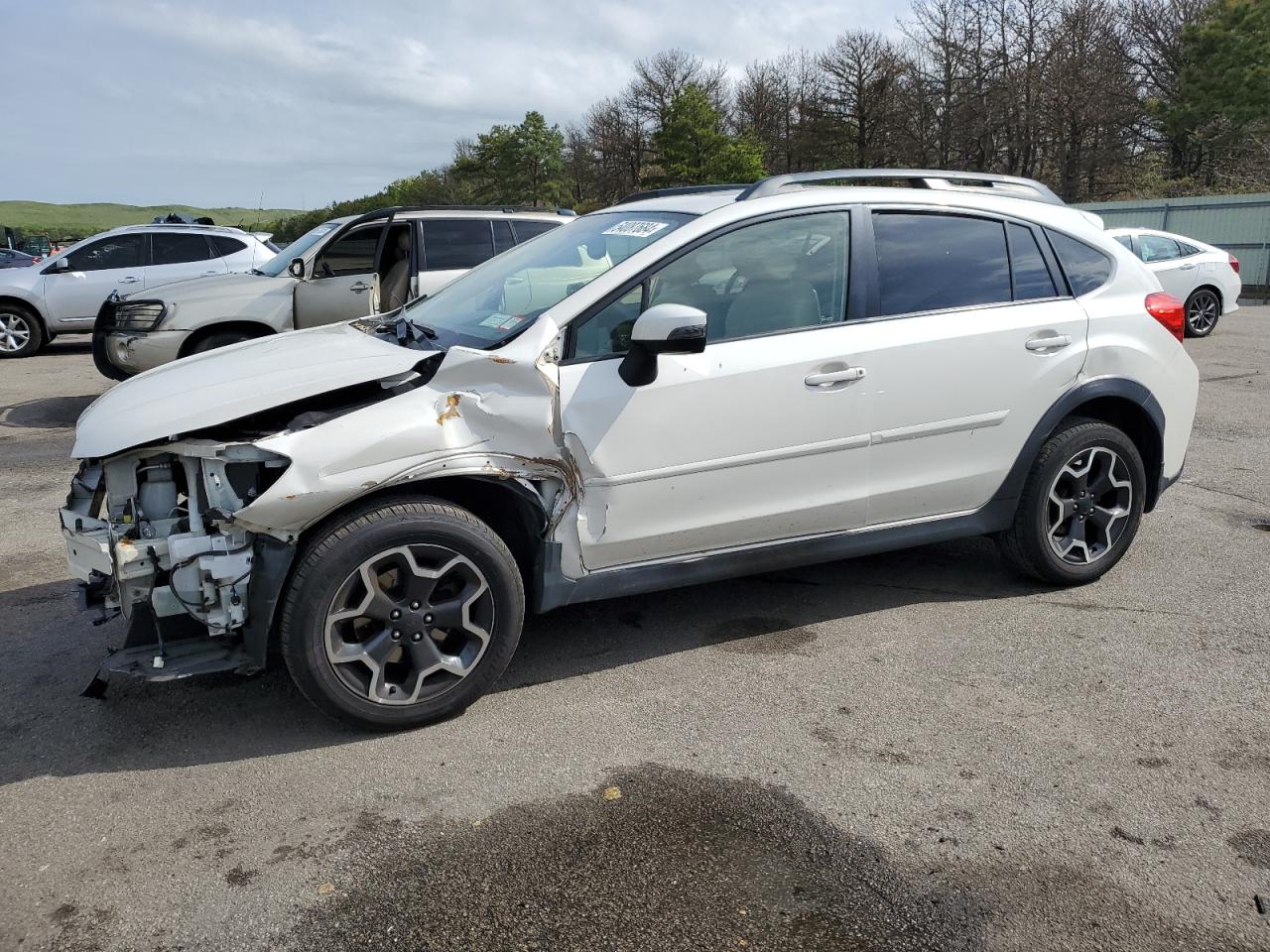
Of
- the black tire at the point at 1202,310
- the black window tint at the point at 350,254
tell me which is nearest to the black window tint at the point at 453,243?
the black window tint at the point at 350,254

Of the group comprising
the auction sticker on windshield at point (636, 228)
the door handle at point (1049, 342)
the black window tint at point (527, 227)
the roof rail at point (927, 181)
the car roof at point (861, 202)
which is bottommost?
the door handle at point (1049, 342)

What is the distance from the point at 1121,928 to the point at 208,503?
9.70 ft

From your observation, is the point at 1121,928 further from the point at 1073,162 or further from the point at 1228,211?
the point at 1073,162

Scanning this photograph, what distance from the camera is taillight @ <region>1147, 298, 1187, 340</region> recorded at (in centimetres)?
464

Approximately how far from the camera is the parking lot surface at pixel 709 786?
253cm

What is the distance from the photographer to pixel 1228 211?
23750mm

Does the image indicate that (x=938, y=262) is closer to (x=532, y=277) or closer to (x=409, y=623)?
(x=532, y=277)

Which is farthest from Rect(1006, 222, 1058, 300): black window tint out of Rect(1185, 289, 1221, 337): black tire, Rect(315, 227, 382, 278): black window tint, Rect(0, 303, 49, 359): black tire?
Rect(0, 303, 49, 359): black tire

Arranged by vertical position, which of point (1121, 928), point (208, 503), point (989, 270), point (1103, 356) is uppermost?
point (989, 270)

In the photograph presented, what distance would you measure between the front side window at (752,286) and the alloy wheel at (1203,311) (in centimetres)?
1247

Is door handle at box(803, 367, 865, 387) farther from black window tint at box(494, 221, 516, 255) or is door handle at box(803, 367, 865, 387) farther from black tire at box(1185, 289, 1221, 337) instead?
black tire at box(1185, 289, 1221, 337)

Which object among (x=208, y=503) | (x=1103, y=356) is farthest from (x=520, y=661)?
(x=1103, y=356)

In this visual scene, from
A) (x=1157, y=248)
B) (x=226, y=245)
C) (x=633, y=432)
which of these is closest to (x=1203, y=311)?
(x=1157, y=248)

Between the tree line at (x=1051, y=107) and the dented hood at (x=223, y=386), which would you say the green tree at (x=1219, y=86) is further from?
the dented hood at (x=223, y=386)
